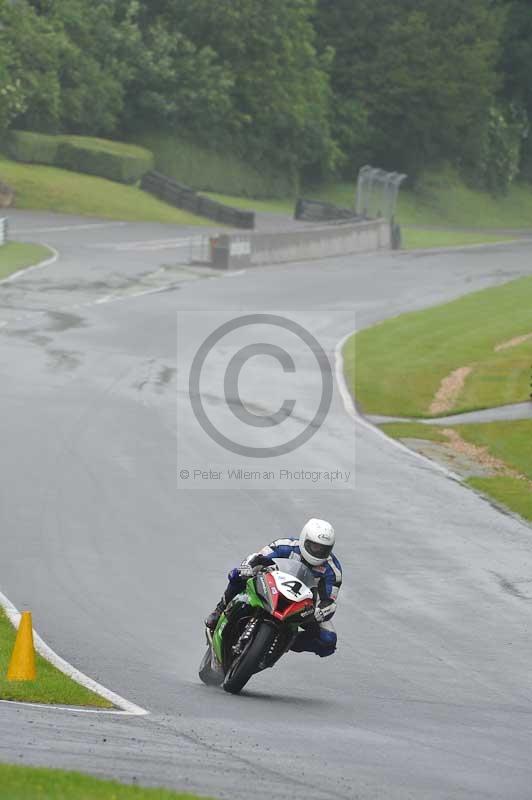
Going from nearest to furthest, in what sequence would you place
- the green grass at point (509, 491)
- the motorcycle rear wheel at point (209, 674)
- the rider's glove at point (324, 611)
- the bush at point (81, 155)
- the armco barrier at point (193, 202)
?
the rider's glove at point (324, 611), the motorcycle rear wheel at point (209, 674), the green grass at point (509, 491), the armco barrier at point (193, 202), the bush at point (81, 155)

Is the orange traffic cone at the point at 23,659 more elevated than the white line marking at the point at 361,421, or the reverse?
the orange traffic cone at the point at 23,659

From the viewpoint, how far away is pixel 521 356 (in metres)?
37.6

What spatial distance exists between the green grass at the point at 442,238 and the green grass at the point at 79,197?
10347mm

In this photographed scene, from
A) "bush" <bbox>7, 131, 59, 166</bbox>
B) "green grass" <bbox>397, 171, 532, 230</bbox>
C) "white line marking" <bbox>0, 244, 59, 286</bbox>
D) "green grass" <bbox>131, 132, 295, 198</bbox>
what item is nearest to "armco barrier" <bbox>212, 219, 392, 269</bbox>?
"white line marking" <bbox>0, 244, 59, 286</bbox>

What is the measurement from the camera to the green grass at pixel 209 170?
78.3m

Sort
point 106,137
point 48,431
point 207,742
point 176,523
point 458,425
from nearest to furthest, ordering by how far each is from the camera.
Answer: point 207,742
point 176,523
point 48,431
point 458,425
point 106,137

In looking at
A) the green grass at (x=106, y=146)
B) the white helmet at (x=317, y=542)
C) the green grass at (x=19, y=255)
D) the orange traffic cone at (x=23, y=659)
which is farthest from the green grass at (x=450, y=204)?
the orange traffic cone at (x=23, y=659)

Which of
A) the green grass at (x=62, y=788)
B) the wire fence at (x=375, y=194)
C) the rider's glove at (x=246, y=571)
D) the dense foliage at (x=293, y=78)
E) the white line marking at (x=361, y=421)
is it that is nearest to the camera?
the green grass at (x=62, y=788)

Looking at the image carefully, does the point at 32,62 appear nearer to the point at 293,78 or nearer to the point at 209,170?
the point at 209,170

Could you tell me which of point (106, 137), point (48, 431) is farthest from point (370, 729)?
point (106, 137)

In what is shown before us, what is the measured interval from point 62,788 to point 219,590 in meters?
8.58

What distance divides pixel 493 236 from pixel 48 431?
5798 cm

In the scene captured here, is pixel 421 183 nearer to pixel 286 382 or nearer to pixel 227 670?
pixel 286 382

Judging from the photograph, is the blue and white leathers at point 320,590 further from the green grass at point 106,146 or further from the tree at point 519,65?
the tree at point 519,65
